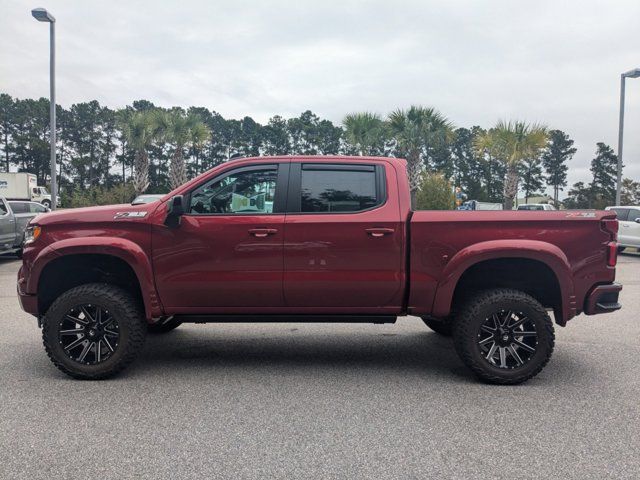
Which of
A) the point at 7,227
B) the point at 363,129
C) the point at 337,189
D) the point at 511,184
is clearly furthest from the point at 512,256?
the point at 363,129

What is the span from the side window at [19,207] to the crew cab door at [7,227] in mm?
2039

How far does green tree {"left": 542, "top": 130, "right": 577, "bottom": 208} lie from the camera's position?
76188mm

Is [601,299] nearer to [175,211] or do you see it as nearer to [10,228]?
[175,211]

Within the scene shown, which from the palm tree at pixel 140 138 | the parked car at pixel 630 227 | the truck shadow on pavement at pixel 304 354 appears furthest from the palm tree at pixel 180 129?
the truck shadow on pavement at pixel 304 354

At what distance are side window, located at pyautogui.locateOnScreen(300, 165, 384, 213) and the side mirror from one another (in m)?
1.06

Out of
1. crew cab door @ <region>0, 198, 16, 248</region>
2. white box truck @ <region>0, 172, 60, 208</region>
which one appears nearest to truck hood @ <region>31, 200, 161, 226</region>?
crew cab door @ <region>0, 198, 16, 248</region>

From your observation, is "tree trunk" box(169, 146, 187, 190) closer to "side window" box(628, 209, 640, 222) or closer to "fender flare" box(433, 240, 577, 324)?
"side window" box(628, 209, 640, 222)

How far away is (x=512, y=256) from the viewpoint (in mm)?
4574

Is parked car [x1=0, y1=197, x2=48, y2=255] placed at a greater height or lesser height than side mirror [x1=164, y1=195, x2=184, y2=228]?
lesser

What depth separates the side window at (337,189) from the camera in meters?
4.82

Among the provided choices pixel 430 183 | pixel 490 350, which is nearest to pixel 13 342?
pixel 490 350

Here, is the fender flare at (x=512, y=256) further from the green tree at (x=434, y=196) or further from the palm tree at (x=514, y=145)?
the palm tree at (x=514, y=145)

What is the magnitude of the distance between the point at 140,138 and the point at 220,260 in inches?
1342

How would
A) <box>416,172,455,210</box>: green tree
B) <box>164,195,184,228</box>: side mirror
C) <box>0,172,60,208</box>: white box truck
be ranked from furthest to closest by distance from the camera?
<box>0,172,60,208</box>: white box truck, <box>416,172,455,210</box>: green tree, <box>164,195,184,228</box>: side mirror
